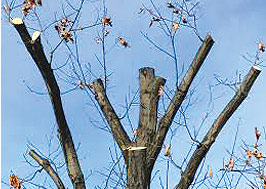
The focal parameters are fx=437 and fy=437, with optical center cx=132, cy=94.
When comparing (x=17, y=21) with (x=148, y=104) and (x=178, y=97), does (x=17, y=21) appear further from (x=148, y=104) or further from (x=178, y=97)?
(x=178, y=97)

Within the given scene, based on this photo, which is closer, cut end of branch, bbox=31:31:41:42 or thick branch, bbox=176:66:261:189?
cut end of branch, bbox=31:31:41:42

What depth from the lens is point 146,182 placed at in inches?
142

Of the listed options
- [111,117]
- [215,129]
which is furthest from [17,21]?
[215,129]

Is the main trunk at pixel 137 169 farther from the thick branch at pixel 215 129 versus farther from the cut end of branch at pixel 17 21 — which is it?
the cut end of branch at pixel 17 21

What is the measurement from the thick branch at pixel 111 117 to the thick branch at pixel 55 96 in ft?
1.49

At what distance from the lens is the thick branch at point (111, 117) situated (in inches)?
157

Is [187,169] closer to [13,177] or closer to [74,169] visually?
[74,169]

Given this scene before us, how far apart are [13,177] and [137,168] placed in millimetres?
1357

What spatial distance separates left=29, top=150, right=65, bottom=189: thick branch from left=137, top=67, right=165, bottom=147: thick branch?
77 centimetres

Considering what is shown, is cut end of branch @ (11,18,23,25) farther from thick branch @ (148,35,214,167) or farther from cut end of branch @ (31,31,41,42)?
thick branch @ (148,35,214,167)

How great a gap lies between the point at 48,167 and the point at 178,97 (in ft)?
4.40

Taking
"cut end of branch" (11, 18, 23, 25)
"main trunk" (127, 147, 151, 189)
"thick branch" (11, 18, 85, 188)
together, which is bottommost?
"main trunk" (127, 147, 151, 189)

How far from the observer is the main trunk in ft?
11.7

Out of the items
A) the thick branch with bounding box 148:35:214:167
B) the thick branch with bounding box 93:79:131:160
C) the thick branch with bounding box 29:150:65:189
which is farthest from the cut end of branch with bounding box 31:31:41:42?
the thick branch with bounding box 148:35:214:167
